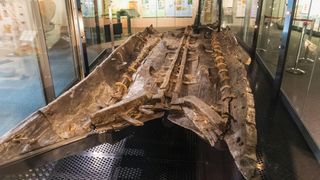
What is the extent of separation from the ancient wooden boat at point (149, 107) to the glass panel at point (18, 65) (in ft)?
4.27

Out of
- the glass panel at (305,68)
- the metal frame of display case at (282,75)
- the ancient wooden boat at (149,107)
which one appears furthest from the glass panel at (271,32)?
the ancient wooden boat at (149,107)

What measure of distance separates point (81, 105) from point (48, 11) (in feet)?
9.11

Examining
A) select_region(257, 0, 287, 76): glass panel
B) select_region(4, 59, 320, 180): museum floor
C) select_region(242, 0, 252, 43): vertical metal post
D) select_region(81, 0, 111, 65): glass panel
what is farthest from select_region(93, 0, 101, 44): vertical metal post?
select_region(4, 59, 320, 180): museum floor

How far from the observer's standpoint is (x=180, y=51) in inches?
168

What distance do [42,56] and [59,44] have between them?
1529 mm

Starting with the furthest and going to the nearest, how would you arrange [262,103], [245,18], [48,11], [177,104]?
[245,18] < [48,11] < [262,103] < [177,104]

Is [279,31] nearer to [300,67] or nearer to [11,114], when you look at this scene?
[300,67]

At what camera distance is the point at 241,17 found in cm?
806

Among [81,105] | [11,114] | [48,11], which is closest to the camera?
[81,105]

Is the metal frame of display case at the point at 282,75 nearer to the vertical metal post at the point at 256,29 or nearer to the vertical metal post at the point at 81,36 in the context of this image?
the vertical metal post at the point at 256,29

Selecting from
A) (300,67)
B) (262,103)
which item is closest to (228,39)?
(262,103)

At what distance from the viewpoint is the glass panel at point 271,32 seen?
207 inches

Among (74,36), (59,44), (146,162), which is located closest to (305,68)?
(146,162)

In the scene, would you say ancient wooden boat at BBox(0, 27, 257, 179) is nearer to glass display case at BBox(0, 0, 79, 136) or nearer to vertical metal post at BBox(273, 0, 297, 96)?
vertical metal post at BBox(273, 0, 297, 96)
